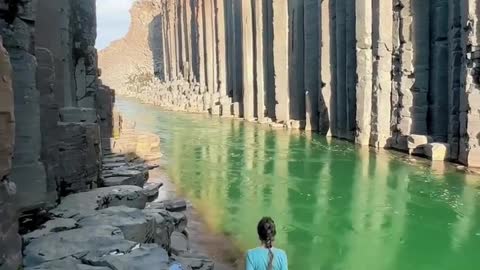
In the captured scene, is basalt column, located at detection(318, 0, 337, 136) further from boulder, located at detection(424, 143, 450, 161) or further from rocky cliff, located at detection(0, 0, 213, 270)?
rocky cliff, located at detection(0, 0, 213, 270)

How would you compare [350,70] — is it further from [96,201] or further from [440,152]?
[96,201]

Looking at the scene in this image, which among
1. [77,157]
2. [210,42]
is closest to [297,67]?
[210,42]

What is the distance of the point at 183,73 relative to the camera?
47.2 metres

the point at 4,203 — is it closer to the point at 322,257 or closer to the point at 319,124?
the point at 322,257

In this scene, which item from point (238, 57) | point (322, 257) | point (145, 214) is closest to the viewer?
point (145, 214)

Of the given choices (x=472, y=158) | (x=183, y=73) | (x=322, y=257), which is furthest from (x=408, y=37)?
(x=183, y=73)

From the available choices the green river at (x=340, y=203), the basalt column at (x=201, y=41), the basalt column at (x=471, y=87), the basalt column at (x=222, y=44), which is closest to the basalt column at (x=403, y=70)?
the green river at (x=340, y=203)

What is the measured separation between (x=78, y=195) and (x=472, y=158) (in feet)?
30.7

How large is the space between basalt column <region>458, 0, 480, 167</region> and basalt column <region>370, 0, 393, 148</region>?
3.71 m

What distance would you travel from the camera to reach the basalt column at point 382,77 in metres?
16.1

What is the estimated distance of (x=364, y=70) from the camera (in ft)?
55.2

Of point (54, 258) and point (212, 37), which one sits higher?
point (212, 37)

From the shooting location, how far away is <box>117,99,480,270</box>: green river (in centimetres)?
688

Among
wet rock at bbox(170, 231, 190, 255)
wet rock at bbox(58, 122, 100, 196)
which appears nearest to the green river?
wet rock at bbox(170, 231, 190, 255)
